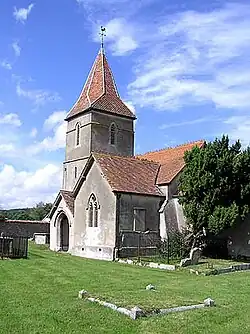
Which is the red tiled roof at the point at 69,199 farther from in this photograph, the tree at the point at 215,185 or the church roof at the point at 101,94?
the tree at the point at 215,185

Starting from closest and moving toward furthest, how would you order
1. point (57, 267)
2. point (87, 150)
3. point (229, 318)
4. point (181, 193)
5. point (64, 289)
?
point (229, 318), point (64, 289), point (57, 267), point (181, 193), point (87, 150)

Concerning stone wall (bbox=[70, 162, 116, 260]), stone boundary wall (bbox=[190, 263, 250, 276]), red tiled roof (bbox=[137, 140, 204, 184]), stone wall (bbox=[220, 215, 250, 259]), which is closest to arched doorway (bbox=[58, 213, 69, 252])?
stone wall (bbox=[70, 162, 116, 260])

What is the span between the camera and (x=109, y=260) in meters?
28.8

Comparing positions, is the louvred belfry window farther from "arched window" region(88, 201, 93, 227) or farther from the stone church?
"arched window" region(88, 201, 93, 227)

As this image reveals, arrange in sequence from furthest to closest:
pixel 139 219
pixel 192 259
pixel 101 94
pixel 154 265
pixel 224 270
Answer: pixel 101 94 → pixel 139 219 → pixel 192 259 → pixel 154 265 → pixel 224 270

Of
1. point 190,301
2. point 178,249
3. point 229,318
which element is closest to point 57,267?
point 178,249

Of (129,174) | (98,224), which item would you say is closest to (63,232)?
(98,224)

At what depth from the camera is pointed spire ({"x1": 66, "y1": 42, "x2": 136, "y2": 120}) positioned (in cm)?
4038

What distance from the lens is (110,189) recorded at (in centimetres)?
2994

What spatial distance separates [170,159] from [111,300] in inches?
954

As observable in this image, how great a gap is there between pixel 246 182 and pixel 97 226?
10.6 metres

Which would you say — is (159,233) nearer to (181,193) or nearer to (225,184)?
(181,193)

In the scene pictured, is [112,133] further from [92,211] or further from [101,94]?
[92,211]

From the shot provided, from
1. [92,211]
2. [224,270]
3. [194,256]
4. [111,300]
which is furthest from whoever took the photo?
[92,211]
